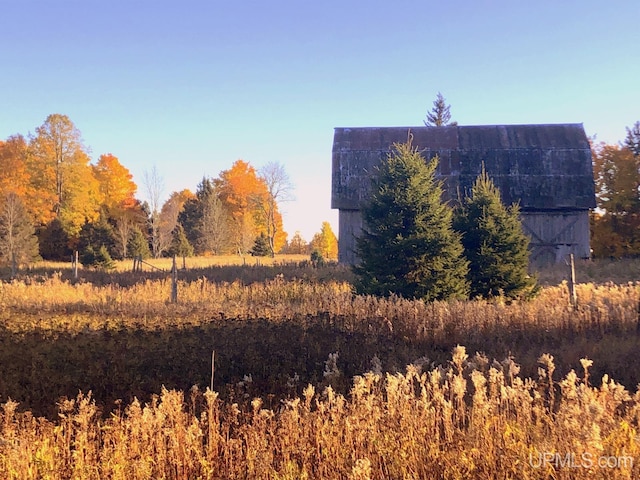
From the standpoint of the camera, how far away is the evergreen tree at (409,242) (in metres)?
12.3

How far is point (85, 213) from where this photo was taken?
4584cm

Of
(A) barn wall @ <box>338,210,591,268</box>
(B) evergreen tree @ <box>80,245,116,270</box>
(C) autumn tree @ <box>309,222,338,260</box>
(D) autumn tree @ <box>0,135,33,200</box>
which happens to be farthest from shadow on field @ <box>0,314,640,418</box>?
(C) autumn tree @ <box>309,222,338,260</box>

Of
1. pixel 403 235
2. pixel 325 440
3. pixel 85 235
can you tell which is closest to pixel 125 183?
pixel 85 235

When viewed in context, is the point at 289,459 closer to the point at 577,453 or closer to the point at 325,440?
the point at 325,440

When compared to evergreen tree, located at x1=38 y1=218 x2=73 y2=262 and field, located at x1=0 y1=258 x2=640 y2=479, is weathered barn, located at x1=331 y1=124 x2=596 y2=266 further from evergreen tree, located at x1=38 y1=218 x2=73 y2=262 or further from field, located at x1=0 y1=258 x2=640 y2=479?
evergreen tree, located at x1=38 y1=218 x2=73 y2=262

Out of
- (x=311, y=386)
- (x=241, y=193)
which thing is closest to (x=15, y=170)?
(x=241, y=193)

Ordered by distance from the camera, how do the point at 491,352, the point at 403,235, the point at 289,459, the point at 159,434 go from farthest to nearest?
the point at 403,235, the point at 491,352, the point at 159,434, the point at 289,459

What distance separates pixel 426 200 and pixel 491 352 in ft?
17.9

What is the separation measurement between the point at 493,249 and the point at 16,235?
35.5 m

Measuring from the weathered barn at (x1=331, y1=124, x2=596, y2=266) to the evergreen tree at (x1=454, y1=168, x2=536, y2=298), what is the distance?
38.7ft

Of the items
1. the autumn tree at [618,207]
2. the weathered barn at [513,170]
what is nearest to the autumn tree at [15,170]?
the weathered barn at [513,170]

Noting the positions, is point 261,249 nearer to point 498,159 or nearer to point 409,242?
point 498,159

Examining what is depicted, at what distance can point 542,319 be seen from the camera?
9.52 meters

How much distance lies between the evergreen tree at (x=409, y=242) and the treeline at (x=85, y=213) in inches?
797
